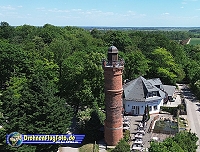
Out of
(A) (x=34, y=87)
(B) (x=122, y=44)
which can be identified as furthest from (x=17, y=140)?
(B) (x=122, y=44)

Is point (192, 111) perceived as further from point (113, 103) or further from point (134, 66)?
point (113, 103)

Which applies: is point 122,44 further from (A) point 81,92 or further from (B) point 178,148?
(B) point 178,148

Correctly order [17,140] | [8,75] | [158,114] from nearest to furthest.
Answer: [17,140]
[158,114]
[8,75]

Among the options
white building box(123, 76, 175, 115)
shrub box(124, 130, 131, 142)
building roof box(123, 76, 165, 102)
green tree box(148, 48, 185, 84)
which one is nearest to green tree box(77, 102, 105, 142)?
shrub box(124, 130, 131, 142)

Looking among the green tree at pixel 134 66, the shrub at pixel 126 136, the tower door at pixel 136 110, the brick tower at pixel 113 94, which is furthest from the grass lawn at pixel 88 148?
→ the green tree at pixel 134 66

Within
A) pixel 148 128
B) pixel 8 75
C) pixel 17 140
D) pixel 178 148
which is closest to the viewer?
pixel 178 148

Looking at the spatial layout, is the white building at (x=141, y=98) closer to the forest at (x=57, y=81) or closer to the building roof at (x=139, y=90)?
the building roof at (x=139, y=90)

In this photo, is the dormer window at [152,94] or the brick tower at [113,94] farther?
the dormer window at [152,94]
